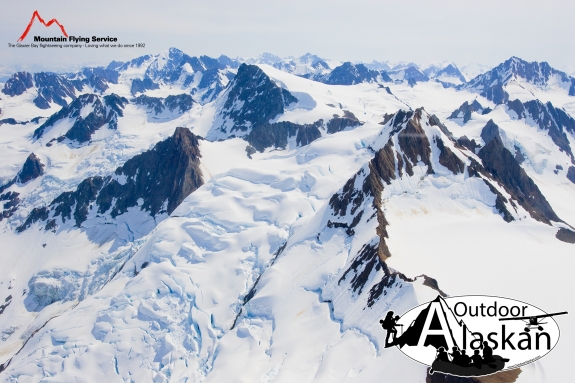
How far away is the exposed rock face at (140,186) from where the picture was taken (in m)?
141

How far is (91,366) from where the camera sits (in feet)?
221

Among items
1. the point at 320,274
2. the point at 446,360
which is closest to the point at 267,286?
the point at 320,274

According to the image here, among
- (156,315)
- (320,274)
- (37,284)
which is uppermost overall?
(320,274)

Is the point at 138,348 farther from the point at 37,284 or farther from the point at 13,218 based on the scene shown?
the point at 13,218

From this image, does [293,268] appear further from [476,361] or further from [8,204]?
[8,204]

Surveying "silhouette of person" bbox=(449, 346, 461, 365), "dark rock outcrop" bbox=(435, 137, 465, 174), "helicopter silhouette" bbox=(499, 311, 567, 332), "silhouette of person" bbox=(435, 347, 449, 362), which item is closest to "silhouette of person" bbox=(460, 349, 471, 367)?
"silhouette of person" bbox=(449, 346, 461, 365)

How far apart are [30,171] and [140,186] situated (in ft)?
252

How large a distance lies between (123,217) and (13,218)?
5551 cm

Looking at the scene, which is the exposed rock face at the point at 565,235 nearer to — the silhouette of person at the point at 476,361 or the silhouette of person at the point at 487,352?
the silhouette of person at the point at 476,361

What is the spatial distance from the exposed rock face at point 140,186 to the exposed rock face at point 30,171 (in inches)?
1677

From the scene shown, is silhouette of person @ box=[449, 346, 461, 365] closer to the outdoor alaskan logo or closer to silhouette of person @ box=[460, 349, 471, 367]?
the outdoor alaskan logo

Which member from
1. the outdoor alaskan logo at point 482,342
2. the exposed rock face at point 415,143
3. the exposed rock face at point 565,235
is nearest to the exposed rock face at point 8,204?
the exposed rock face at point 415,143

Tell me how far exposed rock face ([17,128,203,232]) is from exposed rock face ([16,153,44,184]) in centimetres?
4260

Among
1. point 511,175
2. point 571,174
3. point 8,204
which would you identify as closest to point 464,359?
point 511,175
